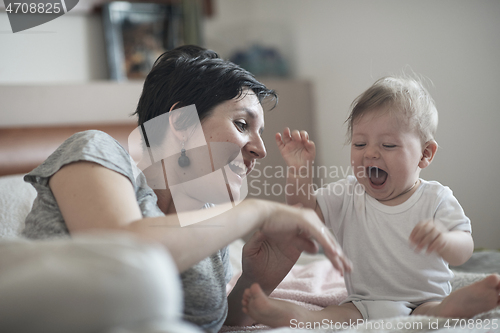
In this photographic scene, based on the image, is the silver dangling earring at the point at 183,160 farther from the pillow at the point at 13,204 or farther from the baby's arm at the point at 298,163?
the pillow at the point at 13,204

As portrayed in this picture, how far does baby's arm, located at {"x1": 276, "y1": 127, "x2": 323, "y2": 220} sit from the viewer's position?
3.63 feet

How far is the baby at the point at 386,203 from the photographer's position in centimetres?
101

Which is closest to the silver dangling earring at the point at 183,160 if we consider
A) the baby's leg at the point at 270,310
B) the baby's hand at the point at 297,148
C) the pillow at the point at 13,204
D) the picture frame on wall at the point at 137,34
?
the baby's hand at the point at 297,148

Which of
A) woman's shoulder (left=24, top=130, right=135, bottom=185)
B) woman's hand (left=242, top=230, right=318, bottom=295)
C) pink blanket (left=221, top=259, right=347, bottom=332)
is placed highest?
woman's shoulder (left=24, top=130, right=135, bottom=185)

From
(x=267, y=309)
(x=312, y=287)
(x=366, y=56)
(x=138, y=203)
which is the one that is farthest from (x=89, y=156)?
(x=366, y=56)

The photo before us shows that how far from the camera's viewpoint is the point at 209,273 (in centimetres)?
91

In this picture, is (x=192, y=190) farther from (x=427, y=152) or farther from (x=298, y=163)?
(x=427, y=152)

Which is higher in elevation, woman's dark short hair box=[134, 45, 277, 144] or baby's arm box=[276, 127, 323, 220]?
woman's dark short hair box=[134, 45, 277, 144]

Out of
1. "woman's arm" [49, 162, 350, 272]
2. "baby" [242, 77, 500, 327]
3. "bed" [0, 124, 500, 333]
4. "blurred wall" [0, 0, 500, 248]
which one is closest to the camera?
"woman's arm" [49, 162, 350, 272]

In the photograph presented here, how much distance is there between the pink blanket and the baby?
130 millimetres

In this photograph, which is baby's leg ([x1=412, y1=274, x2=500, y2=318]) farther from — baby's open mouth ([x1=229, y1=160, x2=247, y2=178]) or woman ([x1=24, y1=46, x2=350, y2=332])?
baby's open mouth ([x1=229, y1=160, x2=247, y2=178])

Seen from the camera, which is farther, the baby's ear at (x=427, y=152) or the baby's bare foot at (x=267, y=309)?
the baby's ear at (x=427, y=152)

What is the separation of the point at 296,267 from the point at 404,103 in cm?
82

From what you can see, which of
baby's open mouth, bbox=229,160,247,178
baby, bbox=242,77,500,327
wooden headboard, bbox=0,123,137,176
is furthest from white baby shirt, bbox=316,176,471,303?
wooden headboard, bbox=0,123,137,176
